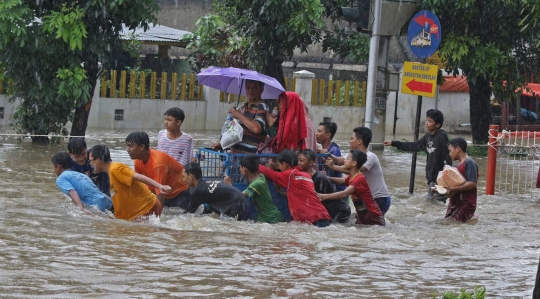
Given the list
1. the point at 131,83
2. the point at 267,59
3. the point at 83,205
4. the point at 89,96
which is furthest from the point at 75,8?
the point at 83,205

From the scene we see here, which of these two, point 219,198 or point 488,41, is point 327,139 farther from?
point 488,41

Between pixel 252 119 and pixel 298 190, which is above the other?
pixel 252 119

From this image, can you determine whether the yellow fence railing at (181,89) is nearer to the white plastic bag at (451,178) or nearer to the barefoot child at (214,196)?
the barefoot child at (214,196)

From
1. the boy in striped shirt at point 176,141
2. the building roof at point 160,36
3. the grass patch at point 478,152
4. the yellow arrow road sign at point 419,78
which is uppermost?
the building roof at point 160,36

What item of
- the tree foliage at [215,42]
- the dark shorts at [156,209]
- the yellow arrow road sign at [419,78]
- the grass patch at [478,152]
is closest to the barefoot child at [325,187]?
the dark shorts at [156,209]

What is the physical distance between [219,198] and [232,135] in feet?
2.70

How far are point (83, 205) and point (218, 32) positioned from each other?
15967 mm

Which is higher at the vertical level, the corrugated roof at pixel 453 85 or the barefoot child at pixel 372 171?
the corrugated roof at pixel 453 85

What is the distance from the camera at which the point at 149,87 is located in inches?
969

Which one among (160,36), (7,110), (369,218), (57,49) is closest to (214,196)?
(369,218)

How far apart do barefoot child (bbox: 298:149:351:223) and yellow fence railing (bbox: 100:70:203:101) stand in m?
13.1

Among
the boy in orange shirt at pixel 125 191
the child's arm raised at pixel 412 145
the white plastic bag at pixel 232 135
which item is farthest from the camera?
the child's arm raised at pixel 412 145

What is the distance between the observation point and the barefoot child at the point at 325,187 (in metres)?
9.76

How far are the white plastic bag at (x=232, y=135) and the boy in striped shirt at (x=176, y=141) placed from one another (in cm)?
51
